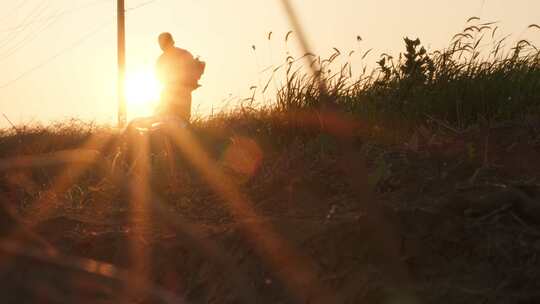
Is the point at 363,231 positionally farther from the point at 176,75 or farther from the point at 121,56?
the point at 121,56

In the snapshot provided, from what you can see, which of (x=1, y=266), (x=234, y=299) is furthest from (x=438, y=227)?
(x=1, y=266)

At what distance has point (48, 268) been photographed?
0.93 m

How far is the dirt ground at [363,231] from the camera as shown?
296 centimetres

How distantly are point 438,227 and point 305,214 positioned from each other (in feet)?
3.51

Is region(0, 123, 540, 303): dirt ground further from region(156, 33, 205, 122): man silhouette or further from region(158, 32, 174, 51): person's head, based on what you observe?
region(158, 32, 174, 51): person's head

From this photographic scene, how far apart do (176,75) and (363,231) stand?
7960 millimetres

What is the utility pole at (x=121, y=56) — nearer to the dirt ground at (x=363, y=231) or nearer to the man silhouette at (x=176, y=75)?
the man silhouette at (x=176, y=75)

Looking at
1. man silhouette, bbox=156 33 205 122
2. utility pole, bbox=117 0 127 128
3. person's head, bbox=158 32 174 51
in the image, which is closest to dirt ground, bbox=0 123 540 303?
man silhouette, bbox=156 33 205 122

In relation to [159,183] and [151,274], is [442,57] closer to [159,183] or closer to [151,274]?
[159,183]

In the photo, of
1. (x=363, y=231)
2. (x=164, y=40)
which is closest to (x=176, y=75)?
(x=164, y=40)

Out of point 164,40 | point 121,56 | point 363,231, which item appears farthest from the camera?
point 121,56

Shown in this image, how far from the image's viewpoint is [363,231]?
3322 mm

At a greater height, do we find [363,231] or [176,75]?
[176,75]

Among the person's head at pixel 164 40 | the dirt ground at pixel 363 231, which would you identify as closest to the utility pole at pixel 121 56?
the person's head at pixel 164 40
